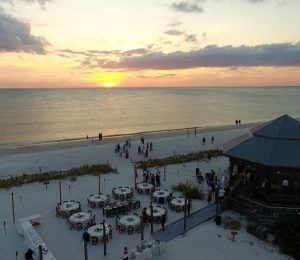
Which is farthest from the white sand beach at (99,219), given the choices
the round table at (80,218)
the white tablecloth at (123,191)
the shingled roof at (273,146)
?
the shingled roof at (273,146)

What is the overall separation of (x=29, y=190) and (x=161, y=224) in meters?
10.5

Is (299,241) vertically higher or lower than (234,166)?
lower

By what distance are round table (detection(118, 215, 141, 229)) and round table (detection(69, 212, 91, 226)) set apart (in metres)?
1.74

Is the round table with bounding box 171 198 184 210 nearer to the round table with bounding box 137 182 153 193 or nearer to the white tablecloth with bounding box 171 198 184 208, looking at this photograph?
the white tablecloth with bounding box 171 198 184 208

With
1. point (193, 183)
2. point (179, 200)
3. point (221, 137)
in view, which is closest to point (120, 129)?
point (221, 137)

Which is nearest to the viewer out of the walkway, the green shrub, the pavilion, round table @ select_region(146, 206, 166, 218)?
the walkway

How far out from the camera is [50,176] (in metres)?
26.1

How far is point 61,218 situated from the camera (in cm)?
1897

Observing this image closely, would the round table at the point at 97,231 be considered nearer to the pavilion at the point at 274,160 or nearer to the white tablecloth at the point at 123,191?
the white tablecloth at the point at 123,191

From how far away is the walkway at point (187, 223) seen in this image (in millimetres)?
16719

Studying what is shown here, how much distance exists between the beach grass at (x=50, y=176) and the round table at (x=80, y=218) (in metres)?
8.18

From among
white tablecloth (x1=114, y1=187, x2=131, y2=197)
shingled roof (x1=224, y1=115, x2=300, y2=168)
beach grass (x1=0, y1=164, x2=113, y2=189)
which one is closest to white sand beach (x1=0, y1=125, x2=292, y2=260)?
beach grass (x1=0, y1=164, x2=113, y2=189)

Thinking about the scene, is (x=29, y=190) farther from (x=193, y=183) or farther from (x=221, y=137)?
(x=221, y=137)

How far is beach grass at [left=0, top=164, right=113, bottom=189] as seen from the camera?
80.5ft
